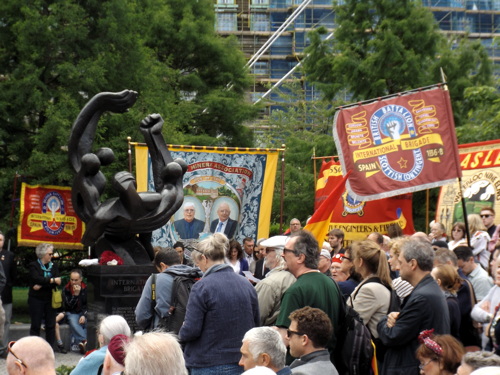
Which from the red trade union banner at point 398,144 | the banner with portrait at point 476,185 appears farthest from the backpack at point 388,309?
the banner with portrait at point 476,185

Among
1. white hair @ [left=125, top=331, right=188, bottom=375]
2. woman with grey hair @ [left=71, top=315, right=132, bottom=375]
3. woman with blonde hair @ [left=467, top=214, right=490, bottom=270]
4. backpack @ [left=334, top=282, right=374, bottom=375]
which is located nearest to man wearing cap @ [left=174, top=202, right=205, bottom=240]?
woman with blonde hair @ [left=467, top=214, right=490, bottom=270]

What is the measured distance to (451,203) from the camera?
15.8 m

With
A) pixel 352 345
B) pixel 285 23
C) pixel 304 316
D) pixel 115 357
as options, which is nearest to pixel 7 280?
pixel 352 345

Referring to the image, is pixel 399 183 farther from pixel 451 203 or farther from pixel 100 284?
pixel 100 284

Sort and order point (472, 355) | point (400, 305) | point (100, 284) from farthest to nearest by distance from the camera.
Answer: point (100, 284)
point (400, 305)
point (472, 355)

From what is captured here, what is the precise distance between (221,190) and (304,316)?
11.9 meters

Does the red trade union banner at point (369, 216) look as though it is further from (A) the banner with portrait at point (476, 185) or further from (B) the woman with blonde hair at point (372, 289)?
(B) the woman with blonde hair at point (372, 289)

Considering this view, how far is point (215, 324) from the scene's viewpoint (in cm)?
727

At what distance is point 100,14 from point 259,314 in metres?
14.0

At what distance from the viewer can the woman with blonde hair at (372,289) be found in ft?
25.2

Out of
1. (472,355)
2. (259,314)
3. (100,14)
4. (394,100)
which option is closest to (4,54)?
(100,14)

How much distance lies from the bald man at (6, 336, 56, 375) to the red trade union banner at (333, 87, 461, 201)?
8876mm

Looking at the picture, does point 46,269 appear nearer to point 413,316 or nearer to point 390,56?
point 413,316

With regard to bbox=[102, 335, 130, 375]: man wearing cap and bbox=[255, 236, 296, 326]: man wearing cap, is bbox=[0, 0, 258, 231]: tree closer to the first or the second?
bbox=[255, 236, 296, 326]: man wearing cap
